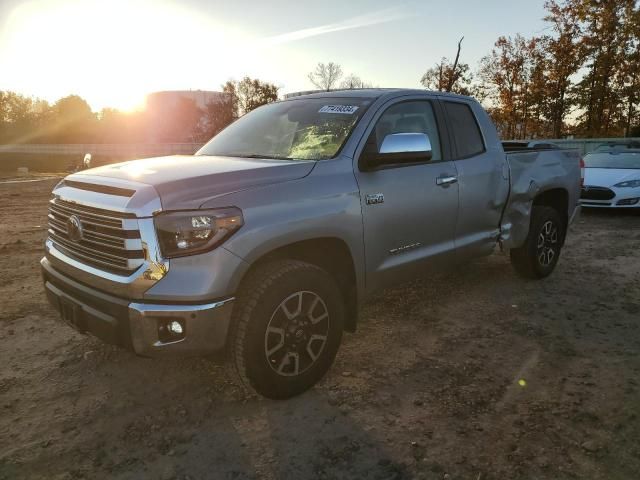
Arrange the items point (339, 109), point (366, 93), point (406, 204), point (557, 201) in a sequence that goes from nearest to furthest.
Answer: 1. point (406, 204)
2. point (339, 109)
3. point (366, 93)
4. point (557, 201)

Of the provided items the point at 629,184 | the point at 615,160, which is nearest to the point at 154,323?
the point at 629,184

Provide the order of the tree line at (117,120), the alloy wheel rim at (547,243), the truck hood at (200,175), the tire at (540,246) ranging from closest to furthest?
the truck hood at (200,175)
the tire at (540,246)
the alloy wheel rim at (547,243)
the tree line at (117,120)

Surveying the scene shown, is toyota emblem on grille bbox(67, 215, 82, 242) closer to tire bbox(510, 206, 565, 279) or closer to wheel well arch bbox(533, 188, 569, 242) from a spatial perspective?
A: tire bbox(510, 206, 565, 279)

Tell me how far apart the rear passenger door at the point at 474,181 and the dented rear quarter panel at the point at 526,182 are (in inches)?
6.0

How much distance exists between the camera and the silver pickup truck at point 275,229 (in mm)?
2465

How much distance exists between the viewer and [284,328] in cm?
281

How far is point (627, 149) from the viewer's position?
11156mm

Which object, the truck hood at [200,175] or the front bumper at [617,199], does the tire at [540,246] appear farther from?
the front bumper at [617,199]

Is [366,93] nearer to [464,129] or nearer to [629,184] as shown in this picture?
[464,129]

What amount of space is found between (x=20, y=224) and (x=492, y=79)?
2936 cm

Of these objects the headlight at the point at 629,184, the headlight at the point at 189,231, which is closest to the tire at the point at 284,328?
the headlight at the point at 189,231

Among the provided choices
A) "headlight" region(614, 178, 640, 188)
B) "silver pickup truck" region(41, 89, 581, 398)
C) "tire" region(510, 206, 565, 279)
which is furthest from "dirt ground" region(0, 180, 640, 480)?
"headlight" region(614, 178, 640, 188)

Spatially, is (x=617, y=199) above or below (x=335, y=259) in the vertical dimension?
below

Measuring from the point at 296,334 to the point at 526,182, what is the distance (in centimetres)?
304
